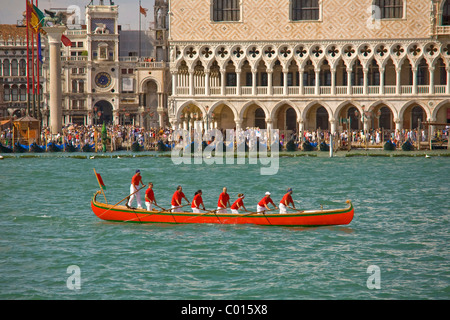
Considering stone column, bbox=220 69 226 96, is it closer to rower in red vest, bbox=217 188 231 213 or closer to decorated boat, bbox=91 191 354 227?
decorated boat, bbox=91 191 354 227

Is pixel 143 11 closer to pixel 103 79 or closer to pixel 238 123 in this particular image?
pixel 103 79

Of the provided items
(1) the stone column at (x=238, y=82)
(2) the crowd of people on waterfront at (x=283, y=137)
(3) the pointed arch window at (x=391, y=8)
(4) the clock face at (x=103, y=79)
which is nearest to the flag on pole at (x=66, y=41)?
(2) the crowd of people on waterfront at (x=283, y=137)

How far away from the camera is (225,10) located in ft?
161

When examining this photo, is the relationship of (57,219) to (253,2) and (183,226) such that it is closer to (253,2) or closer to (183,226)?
(183,226)

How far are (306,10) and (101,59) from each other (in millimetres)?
30186

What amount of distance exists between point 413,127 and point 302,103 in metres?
7.06

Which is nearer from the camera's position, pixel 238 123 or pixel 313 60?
pixel 313 60

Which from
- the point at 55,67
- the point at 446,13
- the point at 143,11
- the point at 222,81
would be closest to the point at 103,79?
the point at 143,11

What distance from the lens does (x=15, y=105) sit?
78250 mm

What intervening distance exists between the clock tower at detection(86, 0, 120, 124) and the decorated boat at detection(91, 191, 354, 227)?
5296 cm

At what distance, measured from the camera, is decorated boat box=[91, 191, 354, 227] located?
20.9 metres

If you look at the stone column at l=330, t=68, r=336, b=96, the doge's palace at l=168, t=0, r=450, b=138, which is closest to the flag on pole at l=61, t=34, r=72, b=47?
the doge's palace at l=168, t=0, r=450, b=138

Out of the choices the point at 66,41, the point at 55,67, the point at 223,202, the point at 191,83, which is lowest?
the point at 223,202

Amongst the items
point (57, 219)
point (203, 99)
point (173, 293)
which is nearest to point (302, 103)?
point (203, 99)
